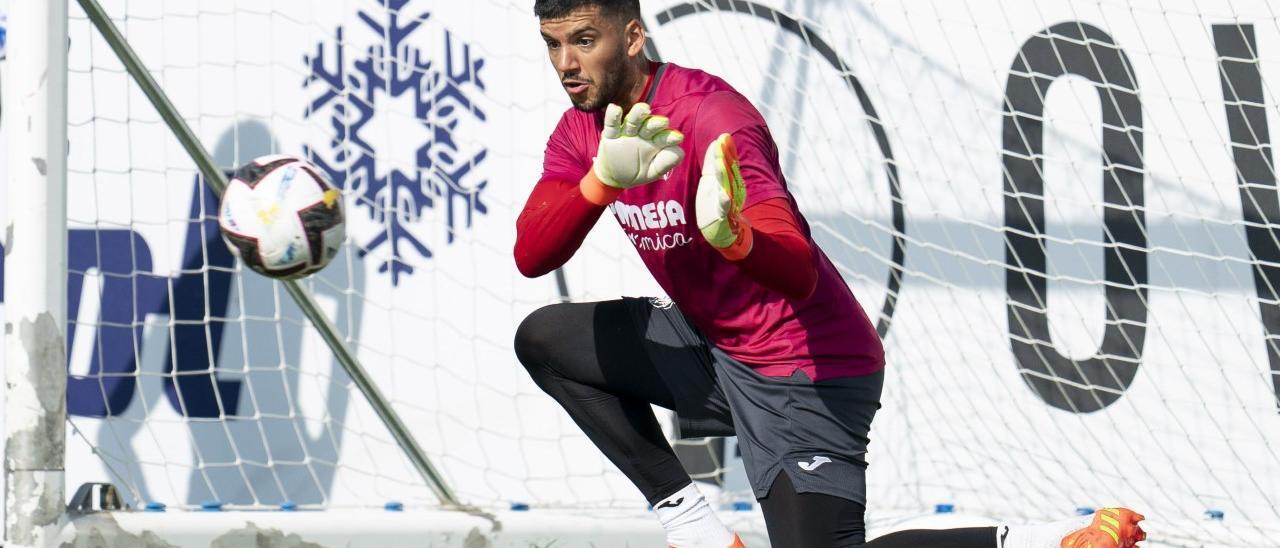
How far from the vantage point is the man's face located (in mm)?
2604

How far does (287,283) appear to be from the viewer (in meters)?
3.62

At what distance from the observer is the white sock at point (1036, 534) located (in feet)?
8.59

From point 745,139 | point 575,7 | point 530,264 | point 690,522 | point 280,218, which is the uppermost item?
point 575,7

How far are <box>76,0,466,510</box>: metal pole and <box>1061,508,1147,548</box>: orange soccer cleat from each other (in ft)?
6.33

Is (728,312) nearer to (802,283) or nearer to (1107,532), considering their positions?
(802,283)

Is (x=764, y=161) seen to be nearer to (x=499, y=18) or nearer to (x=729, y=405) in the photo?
(x=729, y=405)

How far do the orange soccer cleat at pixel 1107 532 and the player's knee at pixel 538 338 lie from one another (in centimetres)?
113

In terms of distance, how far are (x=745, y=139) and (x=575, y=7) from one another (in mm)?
411

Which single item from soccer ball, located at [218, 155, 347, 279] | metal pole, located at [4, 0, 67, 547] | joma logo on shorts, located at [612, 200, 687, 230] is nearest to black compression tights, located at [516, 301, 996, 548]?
joma logo on shorts, located at [612, 200, 687, 230]

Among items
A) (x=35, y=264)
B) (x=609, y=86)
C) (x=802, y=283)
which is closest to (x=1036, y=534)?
(x=802, y=283)

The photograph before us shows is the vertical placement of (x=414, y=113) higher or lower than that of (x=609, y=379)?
higher

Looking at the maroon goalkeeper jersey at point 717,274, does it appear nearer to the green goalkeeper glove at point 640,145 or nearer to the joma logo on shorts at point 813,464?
the joma logo on shorts at point 813,464

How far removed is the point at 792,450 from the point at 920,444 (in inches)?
85.7

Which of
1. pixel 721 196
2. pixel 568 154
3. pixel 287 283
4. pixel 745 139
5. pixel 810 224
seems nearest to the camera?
pixel 721 196
